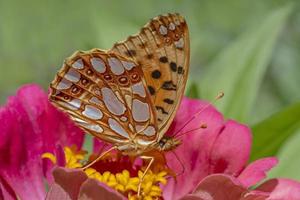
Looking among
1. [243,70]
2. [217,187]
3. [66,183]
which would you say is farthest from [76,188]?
[243,70]

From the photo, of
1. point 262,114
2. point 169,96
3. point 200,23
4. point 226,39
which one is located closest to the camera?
point 169,96

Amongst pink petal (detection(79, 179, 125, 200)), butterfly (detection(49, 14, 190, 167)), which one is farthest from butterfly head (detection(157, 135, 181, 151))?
pink petal (detection(79, 179, 125, 200))

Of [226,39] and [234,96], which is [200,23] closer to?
[226,39]

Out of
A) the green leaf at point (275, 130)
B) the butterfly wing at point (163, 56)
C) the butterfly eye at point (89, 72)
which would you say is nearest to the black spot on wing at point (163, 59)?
the butterfly wing at point (163, 56)

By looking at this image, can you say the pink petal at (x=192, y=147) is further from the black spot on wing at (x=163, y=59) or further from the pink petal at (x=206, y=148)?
the black spot on wing at (x=163, y=59)

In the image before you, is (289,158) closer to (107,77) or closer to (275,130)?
(275,130)

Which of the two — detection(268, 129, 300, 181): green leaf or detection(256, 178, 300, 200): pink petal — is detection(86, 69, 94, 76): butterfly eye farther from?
detection(268, 129, 300, 181): green leaf

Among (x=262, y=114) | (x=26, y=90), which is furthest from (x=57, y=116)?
(x=262, y=114)
